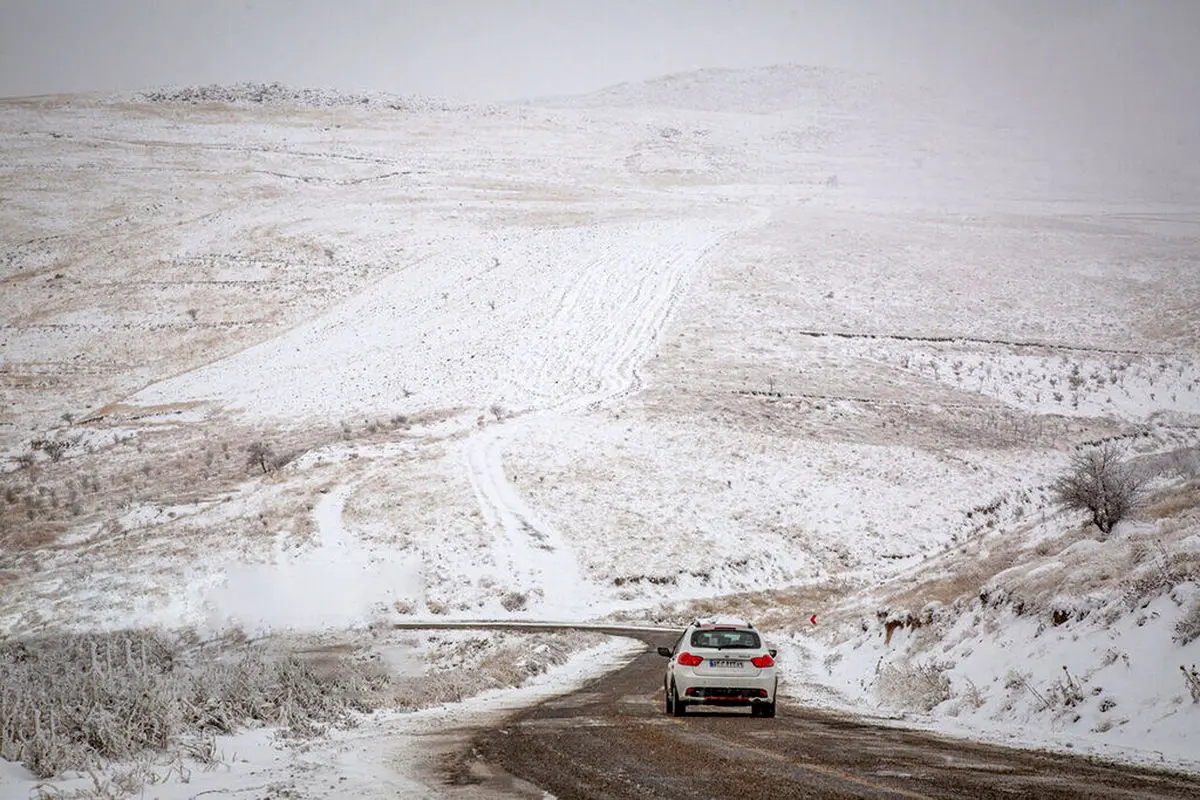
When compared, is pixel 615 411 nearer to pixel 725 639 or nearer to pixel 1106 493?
pixel 1106 493

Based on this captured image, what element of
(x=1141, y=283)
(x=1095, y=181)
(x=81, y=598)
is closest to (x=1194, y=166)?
(x=1095, y=181)

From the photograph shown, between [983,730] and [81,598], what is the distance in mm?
27319

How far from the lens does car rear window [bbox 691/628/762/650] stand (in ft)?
48.2

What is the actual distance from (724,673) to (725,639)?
1.74ft

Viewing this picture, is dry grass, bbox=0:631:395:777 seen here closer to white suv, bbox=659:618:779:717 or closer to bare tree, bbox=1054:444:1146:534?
white suv, bbox=659:618:779:717

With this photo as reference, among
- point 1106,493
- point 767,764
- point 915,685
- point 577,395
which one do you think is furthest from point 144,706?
point 577,395

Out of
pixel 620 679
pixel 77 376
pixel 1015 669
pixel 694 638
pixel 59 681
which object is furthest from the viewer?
pixel 77 376

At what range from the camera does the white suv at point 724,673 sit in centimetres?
1434

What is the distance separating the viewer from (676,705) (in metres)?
14.5

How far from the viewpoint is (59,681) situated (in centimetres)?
1219

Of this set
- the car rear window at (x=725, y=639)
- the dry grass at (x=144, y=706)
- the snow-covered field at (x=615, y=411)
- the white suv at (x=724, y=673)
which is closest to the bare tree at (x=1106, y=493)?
the snow-covered field at (x=615, y=411)

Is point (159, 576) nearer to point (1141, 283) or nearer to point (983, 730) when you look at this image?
point (983, 730)

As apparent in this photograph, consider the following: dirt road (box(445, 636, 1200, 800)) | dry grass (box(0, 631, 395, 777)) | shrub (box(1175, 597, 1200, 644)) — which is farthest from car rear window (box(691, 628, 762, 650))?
shrub (box(1175, 597, 1200, 644))

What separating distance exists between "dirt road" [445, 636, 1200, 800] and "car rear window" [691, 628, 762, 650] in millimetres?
1121
